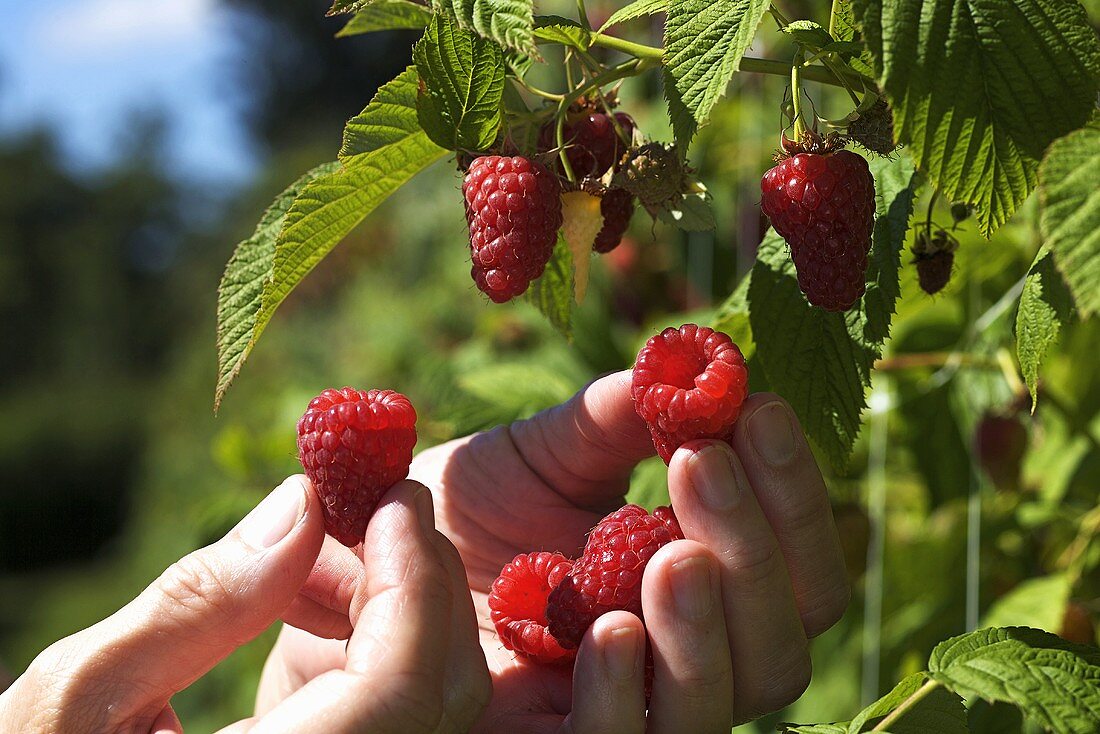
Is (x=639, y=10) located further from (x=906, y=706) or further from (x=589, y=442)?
(x=906, y=706)

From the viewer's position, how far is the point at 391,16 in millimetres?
797

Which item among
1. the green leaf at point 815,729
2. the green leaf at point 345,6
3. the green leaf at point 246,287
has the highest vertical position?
the green leaf at point 345,6

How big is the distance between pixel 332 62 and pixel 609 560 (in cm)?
1817

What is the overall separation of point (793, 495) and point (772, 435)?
0.05 meters

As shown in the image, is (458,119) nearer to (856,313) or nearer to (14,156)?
(856,313)

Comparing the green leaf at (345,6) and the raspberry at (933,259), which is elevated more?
the green leaf at (345,6)

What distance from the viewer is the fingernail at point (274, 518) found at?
713 millimetres

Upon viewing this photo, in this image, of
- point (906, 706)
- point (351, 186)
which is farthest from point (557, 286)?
point (906, 706)

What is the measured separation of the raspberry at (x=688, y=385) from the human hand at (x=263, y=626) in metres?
0.17

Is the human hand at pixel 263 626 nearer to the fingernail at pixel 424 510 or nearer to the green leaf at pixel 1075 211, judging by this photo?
the fingernail at pixel 424 510

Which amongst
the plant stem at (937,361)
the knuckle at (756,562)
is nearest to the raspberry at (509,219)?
the knuckle at (756,562)

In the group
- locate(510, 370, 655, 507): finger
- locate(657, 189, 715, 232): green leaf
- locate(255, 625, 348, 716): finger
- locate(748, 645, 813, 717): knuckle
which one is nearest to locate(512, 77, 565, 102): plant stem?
locate(657, 189, 715, 232): green leaf

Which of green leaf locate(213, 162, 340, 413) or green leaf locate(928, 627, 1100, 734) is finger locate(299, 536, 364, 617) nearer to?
green leaf locate(213, 162, 340, 413)

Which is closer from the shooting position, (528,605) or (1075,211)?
(1075,211)
